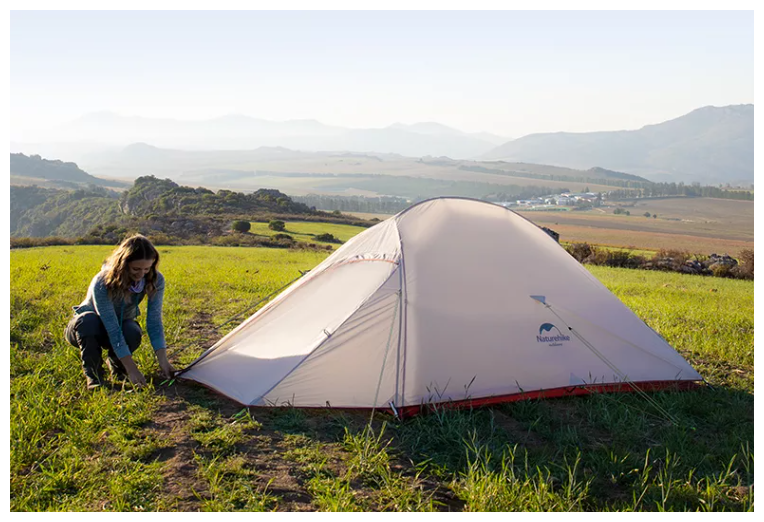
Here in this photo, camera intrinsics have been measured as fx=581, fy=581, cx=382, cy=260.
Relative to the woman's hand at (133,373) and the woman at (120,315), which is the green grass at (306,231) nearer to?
the woman at (120,315)

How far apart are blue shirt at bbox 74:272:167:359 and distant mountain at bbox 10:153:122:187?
524 ft

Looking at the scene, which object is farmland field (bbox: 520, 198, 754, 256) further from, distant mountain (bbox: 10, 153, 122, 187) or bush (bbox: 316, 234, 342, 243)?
distant mountain (bbox: 10, 153, 122, 187)

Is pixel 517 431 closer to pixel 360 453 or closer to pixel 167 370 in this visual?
pixel 360 453

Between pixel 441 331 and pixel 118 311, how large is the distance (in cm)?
307

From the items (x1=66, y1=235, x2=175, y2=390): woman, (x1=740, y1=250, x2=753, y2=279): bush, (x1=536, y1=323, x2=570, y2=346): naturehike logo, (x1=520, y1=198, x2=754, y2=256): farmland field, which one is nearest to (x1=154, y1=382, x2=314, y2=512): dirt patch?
(x1=66, y1=235, x2=175, y2=390): woman

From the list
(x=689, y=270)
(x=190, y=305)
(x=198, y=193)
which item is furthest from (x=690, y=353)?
(x=198, y=193)

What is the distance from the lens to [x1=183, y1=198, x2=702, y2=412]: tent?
5000mm

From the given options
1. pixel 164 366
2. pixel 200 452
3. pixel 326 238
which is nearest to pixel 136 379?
pixel 164 366

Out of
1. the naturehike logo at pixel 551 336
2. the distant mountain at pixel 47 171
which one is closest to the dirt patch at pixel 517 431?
the naturehike logo at pixel 551 336

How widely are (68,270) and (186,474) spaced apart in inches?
428

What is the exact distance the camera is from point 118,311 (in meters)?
5.55

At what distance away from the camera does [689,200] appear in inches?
5408

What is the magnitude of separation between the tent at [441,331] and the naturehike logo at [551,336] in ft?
0.04
